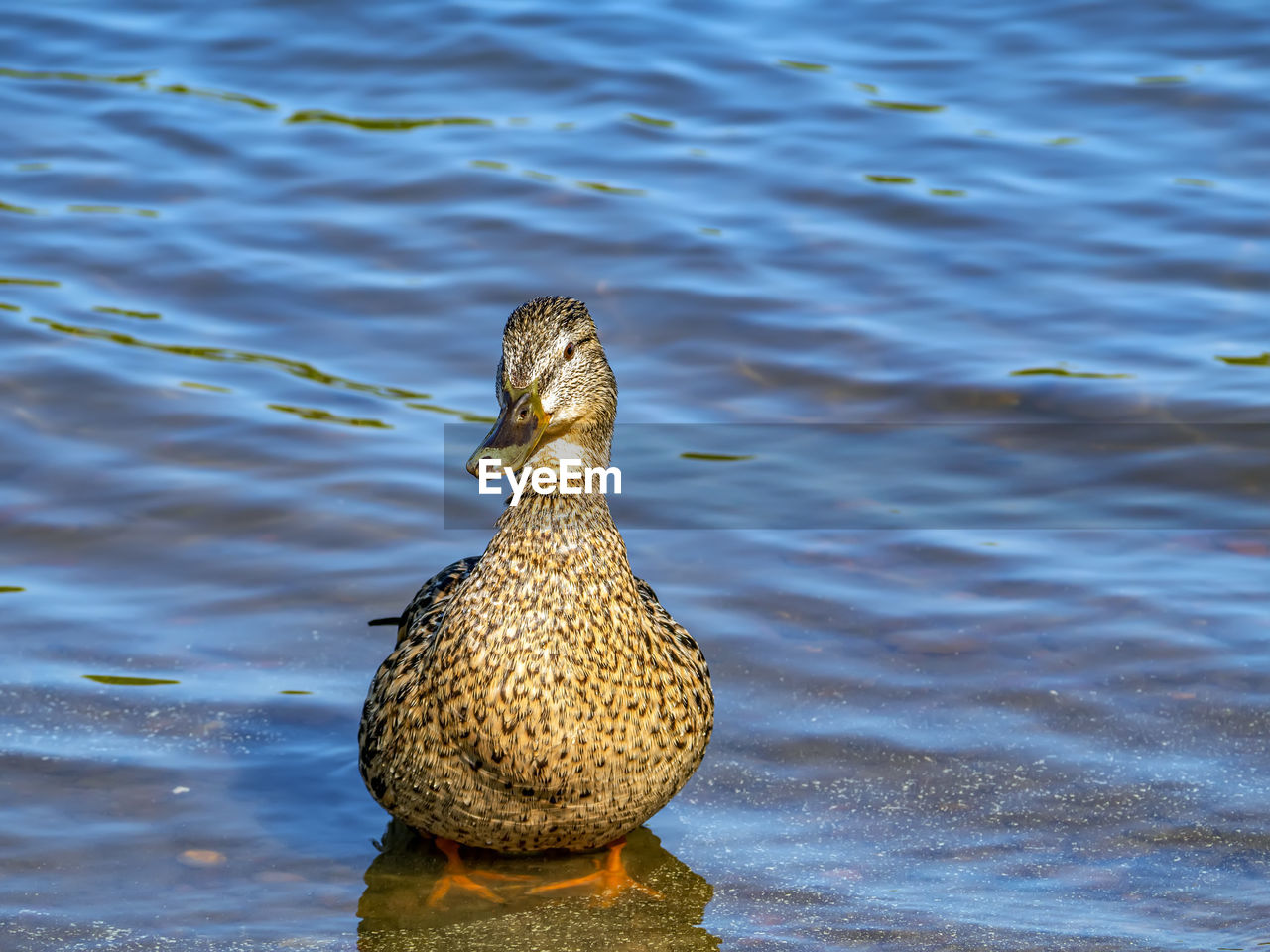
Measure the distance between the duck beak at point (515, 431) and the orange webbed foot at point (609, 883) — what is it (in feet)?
4.33

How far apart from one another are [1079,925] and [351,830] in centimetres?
213

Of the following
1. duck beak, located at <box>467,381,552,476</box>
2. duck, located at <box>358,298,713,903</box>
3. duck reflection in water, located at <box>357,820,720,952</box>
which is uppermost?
duck beak, located at <box>467,381,552,476</box>

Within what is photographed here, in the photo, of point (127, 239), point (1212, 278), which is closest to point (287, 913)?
point (127, 239)

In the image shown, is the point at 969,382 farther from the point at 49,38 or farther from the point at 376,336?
the point at 49,38

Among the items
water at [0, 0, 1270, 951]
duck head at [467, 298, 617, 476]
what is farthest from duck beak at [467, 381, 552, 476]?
water at [0, 0, 1270, 951]

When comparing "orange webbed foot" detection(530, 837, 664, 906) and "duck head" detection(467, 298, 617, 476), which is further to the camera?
"orange webbed foot" detection(530, 837, 664, 906)

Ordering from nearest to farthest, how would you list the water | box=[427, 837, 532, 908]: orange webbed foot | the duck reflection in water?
the duck reflection in water
box=[427, 837, 532, 908]: orange webbed foot
the water

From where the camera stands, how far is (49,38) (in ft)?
40.8

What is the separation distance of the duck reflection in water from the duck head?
123 cm

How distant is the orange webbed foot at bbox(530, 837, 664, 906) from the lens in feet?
16.9

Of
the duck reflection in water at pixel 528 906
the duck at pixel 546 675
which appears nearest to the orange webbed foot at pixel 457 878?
the duck reflection in water at pixel 528 906

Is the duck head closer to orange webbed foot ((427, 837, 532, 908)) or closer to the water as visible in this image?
orange webbed foot ((427, 837, 532, 908))

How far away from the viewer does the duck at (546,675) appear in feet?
15.2

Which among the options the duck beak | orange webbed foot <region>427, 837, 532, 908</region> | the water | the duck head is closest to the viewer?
the duck beak
